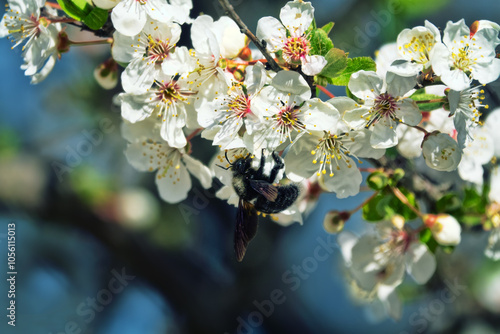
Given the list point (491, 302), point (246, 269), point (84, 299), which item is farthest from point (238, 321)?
point (491, 302)

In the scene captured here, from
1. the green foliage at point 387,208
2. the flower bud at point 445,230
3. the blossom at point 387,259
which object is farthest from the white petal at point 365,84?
the blossom at point 387,259

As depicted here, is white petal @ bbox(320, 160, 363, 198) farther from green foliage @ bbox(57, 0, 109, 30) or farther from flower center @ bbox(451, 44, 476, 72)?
green foliage @ bbox(57, 0, 109, 30)

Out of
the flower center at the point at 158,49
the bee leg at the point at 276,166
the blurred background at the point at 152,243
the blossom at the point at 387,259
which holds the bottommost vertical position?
the blurred background at the point at 152,243

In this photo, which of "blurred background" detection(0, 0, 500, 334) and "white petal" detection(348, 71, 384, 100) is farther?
"blurred background" detection(0, 0, 500, 334)

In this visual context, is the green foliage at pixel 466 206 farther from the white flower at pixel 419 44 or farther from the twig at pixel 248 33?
the twig at pixel 248 33

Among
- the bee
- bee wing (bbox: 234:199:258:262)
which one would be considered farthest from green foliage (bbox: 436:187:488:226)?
bee wing (bbox: 234:199:258:262)

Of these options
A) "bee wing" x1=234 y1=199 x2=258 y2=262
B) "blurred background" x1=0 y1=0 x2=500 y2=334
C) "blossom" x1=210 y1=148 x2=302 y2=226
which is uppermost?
"blossom" x1=210 y1=148 x2=302 y2=226
